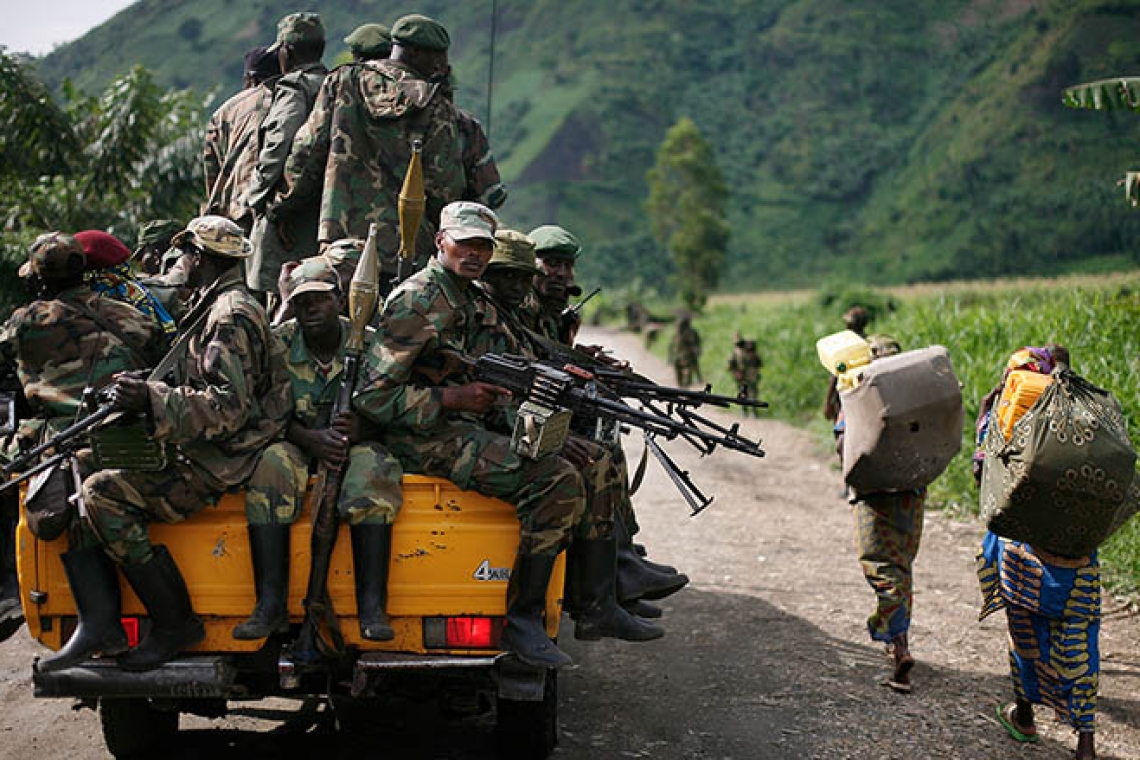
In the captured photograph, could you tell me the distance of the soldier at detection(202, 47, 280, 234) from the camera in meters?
7.08

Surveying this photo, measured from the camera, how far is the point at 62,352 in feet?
15.7

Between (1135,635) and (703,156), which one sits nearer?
(1135,635)

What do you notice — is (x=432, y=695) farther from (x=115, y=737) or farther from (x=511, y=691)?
(x=115, y=737)

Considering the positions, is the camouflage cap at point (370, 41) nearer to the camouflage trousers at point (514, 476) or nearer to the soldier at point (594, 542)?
the soldier at point (594, 542)

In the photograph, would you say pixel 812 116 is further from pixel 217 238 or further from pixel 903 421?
pixel 217 238

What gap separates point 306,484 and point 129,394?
2.38 ft

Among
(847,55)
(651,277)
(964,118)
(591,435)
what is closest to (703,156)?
(651,277)

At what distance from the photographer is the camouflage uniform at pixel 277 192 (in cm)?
678

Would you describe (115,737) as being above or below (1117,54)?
below

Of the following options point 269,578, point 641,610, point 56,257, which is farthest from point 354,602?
point 641,610

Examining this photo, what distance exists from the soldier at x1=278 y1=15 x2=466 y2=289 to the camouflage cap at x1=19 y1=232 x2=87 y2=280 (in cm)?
181

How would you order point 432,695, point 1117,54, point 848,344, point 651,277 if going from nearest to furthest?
point 432,695, point 848,344, point 1117,54, point 651,277

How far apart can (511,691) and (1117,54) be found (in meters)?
75.0

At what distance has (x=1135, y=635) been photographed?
24.7ft
